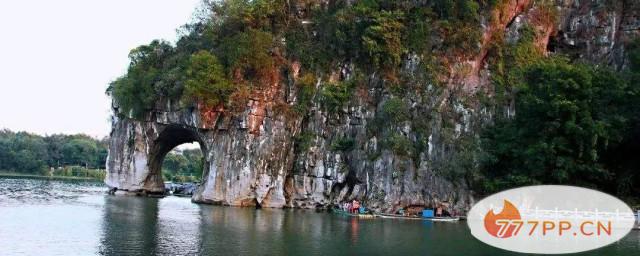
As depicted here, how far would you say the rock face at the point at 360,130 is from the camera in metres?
36.3

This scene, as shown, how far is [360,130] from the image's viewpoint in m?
39.3

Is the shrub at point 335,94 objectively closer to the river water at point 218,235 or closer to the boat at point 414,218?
Answer: the boat at point 414,218

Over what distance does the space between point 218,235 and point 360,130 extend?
60.5ft

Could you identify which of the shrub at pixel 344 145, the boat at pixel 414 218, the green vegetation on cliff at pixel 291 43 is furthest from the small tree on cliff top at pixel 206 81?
the boat at pixel 414 218

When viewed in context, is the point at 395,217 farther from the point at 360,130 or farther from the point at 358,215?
the point at 360,130

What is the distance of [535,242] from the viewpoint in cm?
2227

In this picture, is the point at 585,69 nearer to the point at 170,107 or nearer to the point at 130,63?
the point at 170,107

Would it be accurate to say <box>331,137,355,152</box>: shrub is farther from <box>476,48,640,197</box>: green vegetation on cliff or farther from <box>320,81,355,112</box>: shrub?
<box>476,48,640,197</box>: green vegetation on cliff

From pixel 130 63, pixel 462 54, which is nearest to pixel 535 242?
pixel 462 54

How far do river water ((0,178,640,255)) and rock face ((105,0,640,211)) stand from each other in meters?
5.14

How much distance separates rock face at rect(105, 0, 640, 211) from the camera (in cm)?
3628

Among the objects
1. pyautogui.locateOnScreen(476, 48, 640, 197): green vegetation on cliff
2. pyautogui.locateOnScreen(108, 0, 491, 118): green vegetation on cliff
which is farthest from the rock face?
pyautogui.locateOnScreen(476, 48, 640, 197): green vegetation on cliff

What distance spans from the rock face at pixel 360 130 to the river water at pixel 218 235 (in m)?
5.14

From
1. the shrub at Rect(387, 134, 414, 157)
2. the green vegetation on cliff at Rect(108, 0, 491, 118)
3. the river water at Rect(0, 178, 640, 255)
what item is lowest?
the river water at Rect(0, 178, 640, 255)
